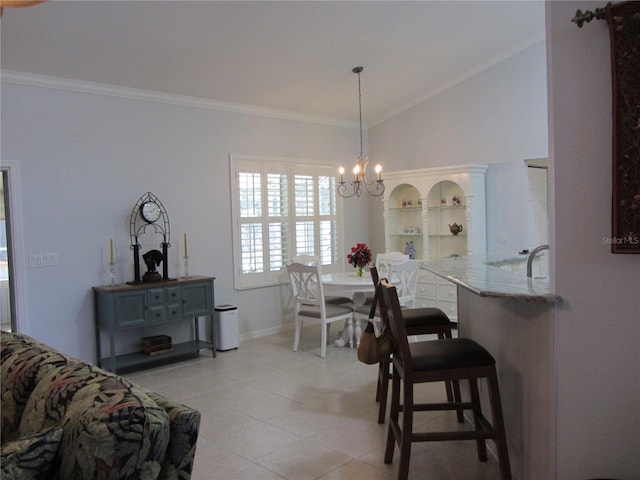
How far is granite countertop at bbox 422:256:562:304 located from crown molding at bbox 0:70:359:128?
10.7 feet

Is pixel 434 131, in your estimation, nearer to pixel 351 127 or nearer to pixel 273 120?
pixel 351 127

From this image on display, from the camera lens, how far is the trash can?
512cm

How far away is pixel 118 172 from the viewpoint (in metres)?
4.65

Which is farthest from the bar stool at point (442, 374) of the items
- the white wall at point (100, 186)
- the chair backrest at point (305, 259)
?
the chair backrest at point (305, 259)

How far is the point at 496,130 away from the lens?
5.77m

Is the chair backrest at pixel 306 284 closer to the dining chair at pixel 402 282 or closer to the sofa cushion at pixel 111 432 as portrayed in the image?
the dining chair at pixel 402 282

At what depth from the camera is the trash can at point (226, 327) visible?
202 inches

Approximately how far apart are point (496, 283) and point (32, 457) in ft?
6.38

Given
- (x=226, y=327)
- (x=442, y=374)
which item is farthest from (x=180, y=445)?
(x=226, y=327)

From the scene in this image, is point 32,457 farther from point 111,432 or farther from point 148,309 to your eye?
point 148,309

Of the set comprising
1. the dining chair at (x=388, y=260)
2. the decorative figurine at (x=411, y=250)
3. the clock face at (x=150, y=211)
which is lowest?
the dining chair at (x=388, y=260)

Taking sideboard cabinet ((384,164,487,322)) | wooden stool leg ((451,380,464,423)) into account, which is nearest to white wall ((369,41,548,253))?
sideboard cabinet ((384,164,487,322))

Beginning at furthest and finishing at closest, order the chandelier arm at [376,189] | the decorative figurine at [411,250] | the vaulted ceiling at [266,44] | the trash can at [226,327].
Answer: the chandelier arm at [376,189], the decorative figurine at [411,250], the trash can at [226,327], the vaulted ceiling at [266,44]

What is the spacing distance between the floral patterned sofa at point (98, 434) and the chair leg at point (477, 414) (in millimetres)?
1586
